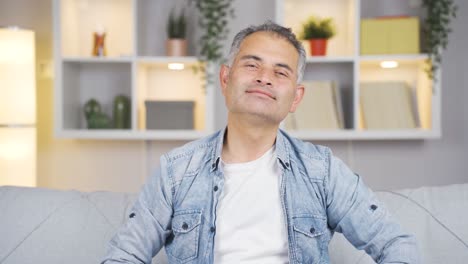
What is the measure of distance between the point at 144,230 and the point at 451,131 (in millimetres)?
2407

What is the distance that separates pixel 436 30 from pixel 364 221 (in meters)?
1.83

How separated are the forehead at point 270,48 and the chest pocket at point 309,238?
436mm

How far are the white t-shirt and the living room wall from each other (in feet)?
6.04

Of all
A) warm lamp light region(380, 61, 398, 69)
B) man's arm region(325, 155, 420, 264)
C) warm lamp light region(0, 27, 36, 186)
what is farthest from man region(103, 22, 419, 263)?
warm lamp light region(0, 27, 36, 186)

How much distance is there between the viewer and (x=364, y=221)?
1519 millimetres

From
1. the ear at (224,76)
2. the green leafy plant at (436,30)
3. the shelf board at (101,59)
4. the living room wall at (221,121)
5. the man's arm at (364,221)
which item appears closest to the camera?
the man's arm at (364,221)

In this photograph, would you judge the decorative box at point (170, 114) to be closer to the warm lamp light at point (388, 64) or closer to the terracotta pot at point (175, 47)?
the terracotta pot at point (175, 47)

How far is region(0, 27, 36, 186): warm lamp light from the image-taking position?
3109 millimetres

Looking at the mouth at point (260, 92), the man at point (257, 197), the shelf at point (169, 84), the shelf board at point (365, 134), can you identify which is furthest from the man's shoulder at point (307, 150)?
the shelf at point (169, 84)

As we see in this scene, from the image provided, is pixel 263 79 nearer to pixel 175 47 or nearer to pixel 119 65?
→ pixel 175 47

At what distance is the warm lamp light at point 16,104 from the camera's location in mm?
3109

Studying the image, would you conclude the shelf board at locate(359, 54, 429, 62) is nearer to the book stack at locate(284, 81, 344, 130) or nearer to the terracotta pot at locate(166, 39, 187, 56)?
the book stack at locate(284, 81, 344, 130)

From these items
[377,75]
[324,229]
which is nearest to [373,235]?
[324,229]

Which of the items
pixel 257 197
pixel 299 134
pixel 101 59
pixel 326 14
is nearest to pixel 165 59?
pixel 101 59
